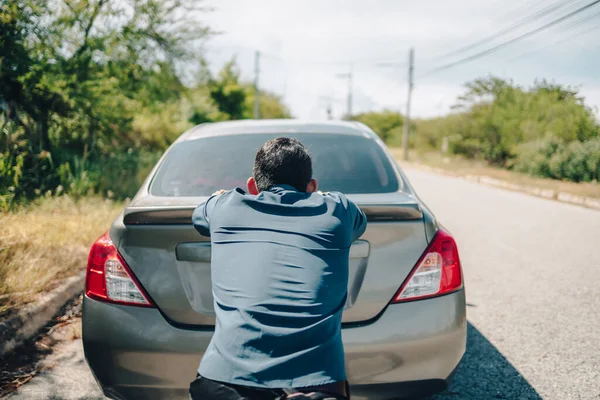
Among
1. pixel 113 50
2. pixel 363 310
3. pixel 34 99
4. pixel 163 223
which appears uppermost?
pixel 113 50

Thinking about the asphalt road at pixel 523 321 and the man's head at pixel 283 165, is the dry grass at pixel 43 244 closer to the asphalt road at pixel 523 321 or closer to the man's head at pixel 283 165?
the asphalt road at pixel 523 321

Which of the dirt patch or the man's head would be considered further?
the dirt patch

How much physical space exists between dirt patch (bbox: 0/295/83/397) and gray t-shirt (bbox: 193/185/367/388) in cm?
222

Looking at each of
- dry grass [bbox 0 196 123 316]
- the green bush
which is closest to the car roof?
dry grass [bbox 0 196 123 316]

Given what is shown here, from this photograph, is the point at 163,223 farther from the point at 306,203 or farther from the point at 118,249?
the point at 306,203

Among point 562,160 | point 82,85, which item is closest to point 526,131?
point 562,160

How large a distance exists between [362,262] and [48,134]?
9.28 metres

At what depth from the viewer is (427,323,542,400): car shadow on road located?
3.04 meters

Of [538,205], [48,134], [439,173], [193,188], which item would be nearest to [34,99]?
[48,134]

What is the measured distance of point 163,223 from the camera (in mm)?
2221

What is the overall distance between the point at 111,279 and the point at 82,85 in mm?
8148

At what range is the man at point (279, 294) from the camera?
1517 mm

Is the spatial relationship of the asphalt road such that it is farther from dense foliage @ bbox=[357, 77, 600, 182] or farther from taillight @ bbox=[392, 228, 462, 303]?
dense foliage @ bbox=[357, 77, 600, 182]

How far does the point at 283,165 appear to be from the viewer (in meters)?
1.70
